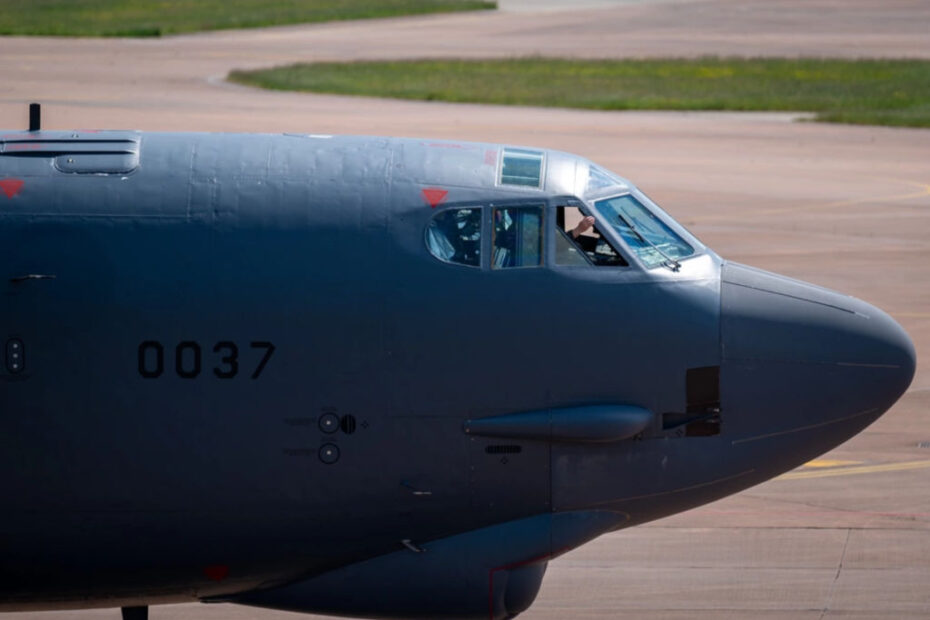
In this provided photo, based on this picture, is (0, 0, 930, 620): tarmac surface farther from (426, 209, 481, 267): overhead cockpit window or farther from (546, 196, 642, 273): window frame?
(426, 209, 481, 267): overhead cockpit window

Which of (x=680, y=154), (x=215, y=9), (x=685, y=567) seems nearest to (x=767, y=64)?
(x=680, y=154)

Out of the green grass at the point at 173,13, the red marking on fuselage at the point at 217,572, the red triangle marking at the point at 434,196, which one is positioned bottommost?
the red marking on fuselage at the point at 217,572

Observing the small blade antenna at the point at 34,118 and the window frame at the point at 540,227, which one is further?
the small blade antenna at the point at 34,118

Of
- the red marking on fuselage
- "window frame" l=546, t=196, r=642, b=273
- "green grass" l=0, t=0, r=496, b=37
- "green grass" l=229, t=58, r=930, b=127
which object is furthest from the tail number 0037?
"green grass" l=0, t=0, r=496, b=37

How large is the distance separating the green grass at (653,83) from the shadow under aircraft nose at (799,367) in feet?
150

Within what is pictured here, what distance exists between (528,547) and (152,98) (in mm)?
52635

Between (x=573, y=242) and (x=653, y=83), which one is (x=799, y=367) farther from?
(x=653, y=83)

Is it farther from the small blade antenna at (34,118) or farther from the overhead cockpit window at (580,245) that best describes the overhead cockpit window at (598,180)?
the small blade antenna at (34,118)

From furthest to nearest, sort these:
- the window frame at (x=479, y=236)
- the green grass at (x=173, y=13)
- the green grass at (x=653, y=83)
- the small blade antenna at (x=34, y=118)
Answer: the green grass at (x=173, y=13) → the green grass at (x=653, y=83) → the small blade antenna at (x=34, y=118) → the window frame at (x=479, y=236)

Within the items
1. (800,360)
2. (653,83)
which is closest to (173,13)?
(653,83)

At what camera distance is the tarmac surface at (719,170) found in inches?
655

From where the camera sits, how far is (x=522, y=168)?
12195 mm

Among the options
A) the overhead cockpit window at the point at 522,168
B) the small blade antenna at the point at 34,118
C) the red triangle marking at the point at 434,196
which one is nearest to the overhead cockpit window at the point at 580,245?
the overhead cockpit window at the point at 522,168

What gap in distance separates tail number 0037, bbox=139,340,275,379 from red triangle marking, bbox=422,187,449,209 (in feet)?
5.01
